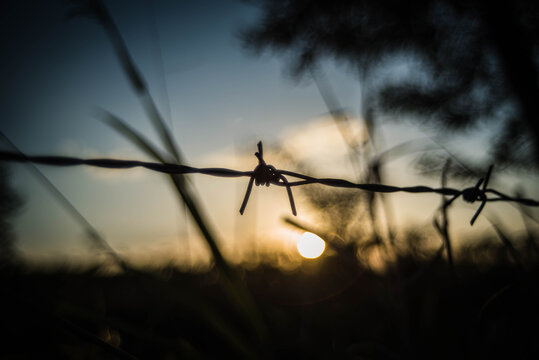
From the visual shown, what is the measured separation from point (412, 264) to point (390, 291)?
1.10 m

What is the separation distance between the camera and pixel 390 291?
3.22 ft

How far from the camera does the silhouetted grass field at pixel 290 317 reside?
0.59 metres

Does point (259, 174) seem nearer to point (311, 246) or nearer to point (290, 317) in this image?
point (311, 246)

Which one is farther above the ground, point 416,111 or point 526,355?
point 416,111

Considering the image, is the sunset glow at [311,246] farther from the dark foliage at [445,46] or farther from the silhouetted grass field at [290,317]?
the dark foliage at [445,46]

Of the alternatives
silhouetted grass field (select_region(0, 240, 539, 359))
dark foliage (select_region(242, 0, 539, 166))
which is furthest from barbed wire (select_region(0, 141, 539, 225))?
dark foliage (select_region(242, 0, 539, 166))

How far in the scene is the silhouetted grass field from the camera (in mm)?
590

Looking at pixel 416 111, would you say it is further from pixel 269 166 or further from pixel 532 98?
pixel 269 166

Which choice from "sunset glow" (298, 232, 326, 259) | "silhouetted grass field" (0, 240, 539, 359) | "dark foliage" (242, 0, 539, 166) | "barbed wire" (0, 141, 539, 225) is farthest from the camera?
"dark foliage" (242, 0, 539, 166)

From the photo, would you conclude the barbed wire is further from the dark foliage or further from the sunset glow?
the dark foliage

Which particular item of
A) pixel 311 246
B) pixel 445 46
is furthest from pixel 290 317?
pixel 445 46

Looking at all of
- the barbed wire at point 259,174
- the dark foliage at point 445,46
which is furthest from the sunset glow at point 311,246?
the dark foliage at point 445,46

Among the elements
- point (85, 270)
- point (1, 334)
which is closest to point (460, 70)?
point (85, 270)

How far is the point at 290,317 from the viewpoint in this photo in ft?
3.91
